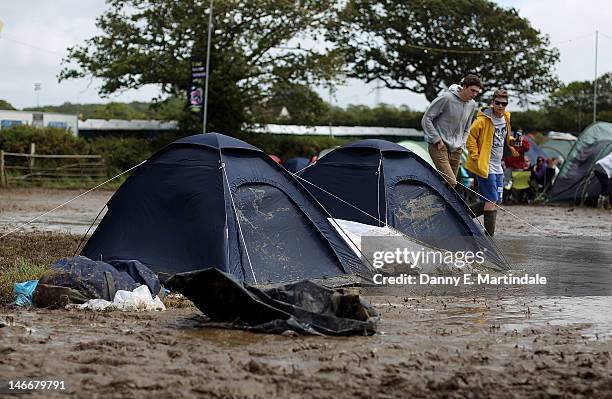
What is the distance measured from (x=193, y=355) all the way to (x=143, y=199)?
4143 millimetres

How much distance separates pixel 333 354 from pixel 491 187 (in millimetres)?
7243

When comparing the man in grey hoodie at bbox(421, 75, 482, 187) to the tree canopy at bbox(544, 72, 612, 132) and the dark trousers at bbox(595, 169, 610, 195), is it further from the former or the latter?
the tree canopy at bbox(544, 72, 612, 132)

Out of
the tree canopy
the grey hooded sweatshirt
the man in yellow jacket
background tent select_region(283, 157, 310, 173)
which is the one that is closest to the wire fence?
background tent select_region(283, 157, 310, 173)

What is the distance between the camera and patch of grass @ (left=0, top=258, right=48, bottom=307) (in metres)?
8.46

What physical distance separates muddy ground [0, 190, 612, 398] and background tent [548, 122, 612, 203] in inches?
784

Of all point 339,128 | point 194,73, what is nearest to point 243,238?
point 194,73

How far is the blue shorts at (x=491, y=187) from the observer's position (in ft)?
42.4

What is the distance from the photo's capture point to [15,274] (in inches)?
372

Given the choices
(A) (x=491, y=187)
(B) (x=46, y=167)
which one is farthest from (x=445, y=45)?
(A) (x=491, y=187)

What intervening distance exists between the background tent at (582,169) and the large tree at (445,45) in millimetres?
31425

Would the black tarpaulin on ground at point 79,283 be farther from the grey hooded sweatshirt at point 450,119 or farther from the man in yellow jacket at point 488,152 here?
the man in yellow jacket at point 488,152

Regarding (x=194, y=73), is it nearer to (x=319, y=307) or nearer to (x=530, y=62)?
(x=530, y=62)

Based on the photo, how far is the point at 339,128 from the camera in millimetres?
62844

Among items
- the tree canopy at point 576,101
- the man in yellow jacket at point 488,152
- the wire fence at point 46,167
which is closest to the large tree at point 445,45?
the tree canopy at point 576,101
